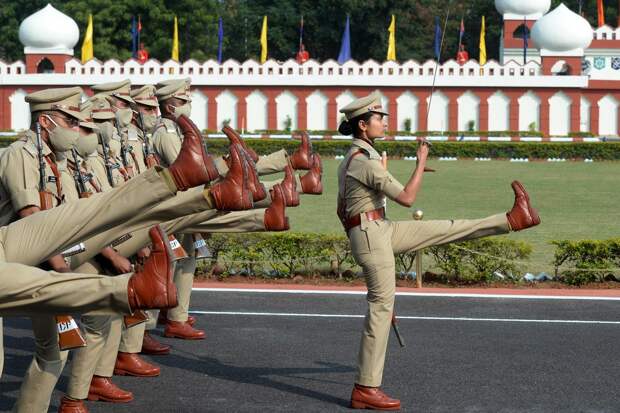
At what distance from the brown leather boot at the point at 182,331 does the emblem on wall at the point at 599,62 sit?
46.7 metres

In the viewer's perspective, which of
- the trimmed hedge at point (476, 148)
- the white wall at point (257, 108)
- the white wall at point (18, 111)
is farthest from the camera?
the white wall at point (18, 111)

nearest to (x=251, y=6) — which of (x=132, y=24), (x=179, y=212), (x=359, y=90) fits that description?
(x=132, y=24)

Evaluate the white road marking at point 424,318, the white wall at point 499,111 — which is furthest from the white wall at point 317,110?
the white road marking at point 424,318

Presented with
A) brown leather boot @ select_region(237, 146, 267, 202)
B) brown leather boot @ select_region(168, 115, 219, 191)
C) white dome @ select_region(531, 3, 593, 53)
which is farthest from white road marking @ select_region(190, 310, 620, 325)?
white dome @ select_region(531, 3, 593, 53)

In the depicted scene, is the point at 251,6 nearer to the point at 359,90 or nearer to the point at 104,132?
the point at 359,90

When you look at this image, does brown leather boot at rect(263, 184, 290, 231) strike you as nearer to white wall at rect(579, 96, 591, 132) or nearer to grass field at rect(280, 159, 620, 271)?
grass field at rect(280, 159, 620, 271)

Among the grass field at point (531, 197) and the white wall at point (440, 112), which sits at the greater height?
the white wall at point (440, 112)

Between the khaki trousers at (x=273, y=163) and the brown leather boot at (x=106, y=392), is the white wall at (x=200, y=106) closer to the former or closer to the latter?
the khaki trousers at (x=273, y=163)

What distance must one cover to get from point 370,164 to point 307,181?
1.87 meters

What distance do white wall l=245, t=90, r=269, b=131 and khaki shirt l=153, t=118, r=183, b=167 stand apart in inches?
1588

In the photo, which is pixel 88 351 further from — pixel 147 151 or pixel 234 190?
pixel 147 151

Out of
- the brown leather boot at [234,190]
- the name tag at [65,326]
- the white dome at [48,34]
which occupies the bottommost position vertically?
the name tag at [65,326]

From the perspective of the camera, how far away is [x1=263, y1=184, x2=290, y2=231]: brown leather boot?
25.9 feet

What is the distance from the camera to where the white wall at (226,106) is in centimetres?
4959
